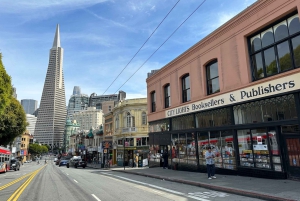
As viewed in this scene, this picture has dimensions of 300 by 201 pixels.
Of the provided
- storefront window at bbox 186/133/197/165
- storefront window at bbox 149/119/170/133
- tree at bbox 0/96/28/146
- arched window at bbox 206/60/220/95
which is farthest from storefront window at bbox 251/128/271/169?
tree at bbox 0/96/28/146

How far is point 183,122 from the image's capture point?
18766 mm

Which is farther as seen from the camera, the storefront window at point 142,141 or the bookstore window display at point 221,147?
the storefront window at point 142,141

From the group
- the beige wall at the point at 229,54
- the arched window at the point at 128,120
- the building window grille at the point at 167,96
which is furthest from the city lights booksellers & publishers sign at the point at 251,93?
the arched window at the point at 128,120

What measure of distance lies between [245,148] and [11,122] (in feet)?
90.1

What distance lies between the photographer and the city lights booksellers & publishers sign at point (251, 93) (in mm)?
10656

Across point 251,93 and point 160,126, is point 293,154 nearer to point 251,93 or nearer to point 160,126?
point 251,93

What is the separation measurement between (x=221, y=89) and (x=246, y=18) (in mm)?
4357

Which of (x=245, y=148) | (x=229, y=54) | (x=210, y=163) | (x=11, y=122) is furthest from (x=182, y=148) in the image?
(x=11, y=122)

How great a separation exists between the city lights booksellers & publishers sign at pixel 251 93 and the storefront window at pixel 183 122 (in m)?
0.55

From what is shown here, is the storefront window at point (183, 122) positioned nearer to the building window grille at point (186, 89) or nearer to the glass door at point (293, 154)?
the building window grille at point (186, 89)

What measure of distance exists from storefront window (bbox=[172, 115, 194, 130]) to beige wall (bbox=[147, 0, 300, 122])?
1136mm

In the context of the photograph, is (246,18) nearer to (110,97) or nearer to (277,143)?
(277,143)

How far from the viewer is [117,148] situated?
123ft

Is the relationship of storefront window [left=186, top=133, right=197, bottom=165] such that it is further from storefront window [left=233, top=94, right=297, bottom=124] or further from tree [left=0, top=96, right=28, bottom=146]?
tree [left=0, top=96, right=28, bottom=146]
